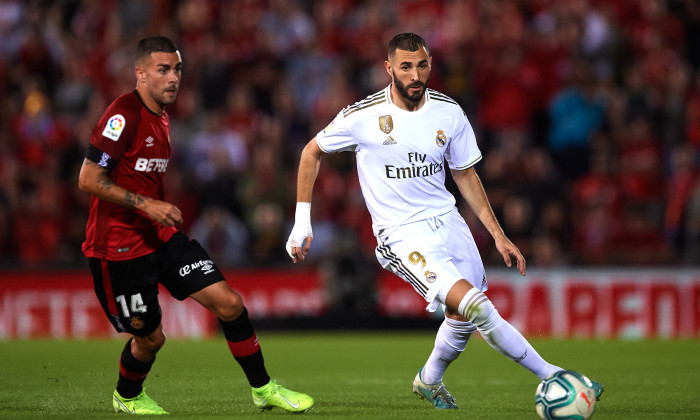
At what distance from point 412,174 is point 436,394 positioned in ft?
5.48

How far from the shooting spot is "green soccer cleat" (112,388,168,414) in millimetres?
7555

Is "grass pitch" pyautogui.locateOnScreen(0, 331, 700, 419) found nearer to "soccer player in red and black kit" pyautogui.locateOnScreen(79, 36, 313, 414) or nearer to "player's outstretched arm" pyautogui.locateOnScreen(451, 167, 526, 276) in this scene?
"soccer player in red and black kit" pyautogui.locateOnScreen(79, 36, 313, 414)

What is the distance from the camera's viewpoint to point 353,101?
54.2ft

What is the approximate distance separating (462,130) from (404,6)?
34.7 ft

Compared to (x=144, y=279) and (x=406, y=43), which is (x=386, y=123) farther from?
(x=144, y=279)

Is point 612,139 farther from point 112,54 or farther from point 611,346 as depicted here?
point 112,54

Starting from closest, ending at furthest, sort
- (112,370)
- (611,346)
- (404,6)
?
(112,370) < (611,346) < (404,6)

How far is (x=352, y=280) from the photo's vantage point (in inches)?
593

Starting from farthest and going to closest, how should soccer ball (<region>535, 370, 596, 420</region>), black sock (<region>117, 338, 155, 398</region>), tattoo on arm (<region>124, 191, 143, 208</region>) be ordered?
1. black sock (<region>117, 338, 155, 398</region>)
2. tattoo on arm (<region>124, 191, 143, 208</region>)
3. soccer ball (<region>535, 370, 596, 420</region>)

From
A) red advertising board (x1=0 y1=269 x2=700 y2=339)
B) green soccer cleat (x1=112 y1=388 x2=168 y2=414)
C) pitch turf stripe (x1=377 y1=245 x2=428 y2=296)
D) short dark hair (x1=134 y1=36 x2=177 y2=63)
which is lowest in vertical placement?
red advertising board (x1=0 y1=269 x2=700 y2=339)

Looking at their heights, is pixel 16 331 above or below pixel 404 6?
below

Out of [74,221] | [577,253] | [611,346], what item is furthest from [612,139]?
[74,221]

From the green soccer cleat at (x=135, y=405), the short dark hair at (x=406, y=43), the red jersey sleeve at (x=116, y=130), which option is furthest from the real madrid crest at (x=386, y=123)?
the green soccer cleat at (x=135, y=405)

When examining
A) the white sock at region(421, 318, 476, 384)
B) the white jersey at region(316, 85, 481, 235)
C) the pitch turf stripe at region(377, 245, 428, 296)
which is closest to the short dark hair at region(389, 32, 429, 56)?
the white jersey at region(316, 85, 481, 235)
